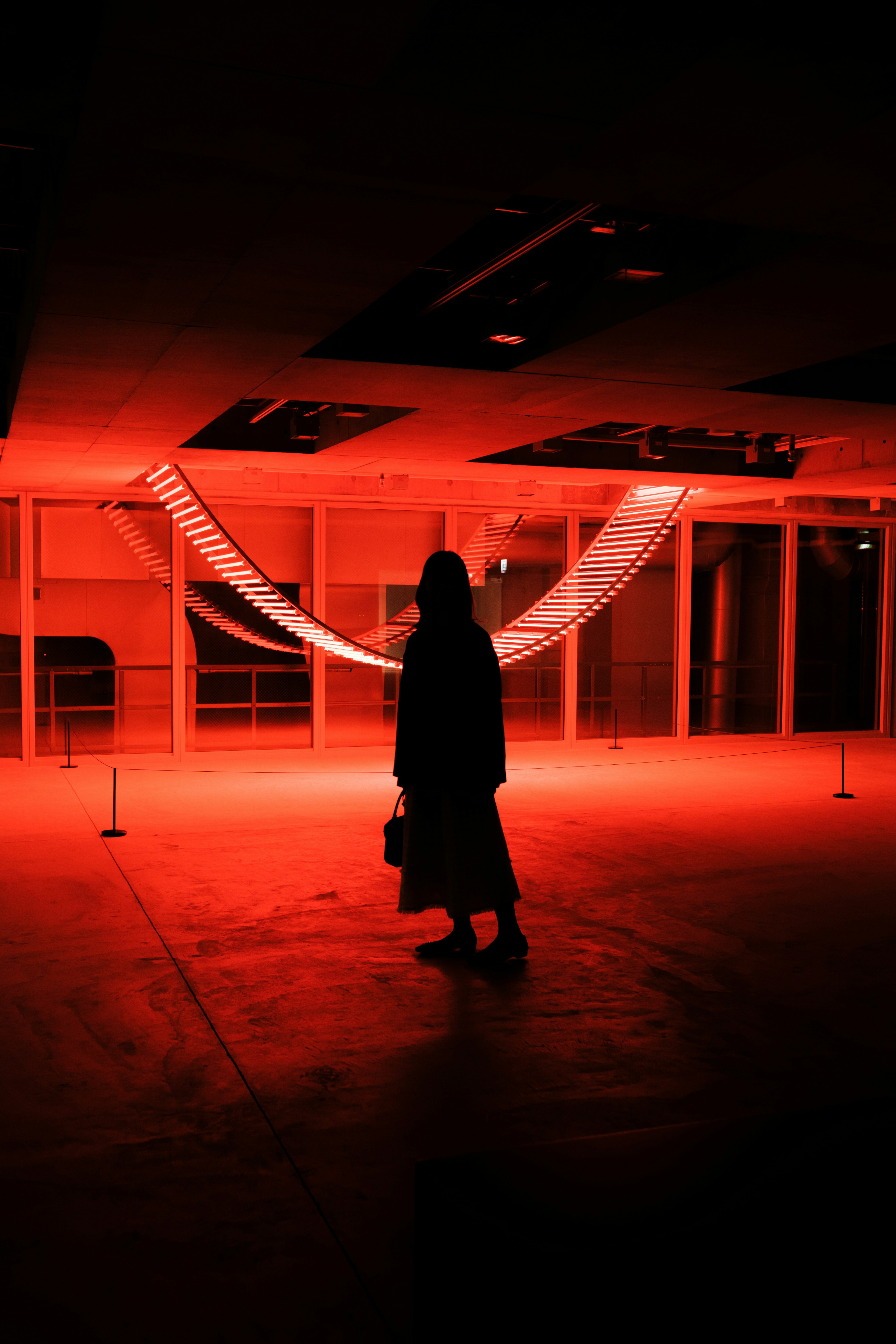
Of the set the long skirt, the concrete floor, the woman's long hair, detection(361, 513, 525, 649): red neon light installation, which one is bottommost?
the concrete floor

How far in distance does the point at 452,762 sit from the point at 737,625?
1098 cm

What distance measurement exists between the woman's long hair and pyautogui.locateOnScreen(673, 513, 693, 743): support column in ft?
30.3

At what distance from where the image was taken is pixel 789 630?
549 inches

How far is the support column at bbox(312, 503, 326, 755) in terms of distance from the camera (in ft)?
39.9

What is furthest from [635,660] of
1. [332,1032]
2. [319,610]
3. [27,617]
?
[332,1032]

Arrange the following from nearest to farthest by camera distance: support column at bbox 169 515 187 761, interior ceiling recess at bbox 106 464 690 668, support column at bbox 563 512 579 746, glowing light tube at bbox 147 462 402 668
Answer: glowing light tube at bbox 147 462 402 668 → interior ceiling recess at bbox 106 464 690 668 → support column at bbox 169 515 187 761 → support column at bbox 563 512 579 746

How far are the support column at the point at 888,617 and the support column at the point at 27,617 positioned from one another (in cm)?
1079

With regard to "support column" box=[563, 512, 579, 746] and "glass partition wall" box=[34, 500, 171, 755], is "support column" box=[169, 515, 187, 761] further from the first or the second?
"support column" box=[563, 512, 579, 746]

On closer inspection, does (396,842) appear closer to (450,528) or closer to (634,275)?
(634,275)

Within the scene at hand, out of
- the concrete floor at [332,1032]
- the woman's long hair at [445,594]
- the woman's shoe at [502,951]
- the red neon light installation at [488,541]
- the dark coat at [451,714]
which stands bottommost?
the concrete floor at [332,1032]

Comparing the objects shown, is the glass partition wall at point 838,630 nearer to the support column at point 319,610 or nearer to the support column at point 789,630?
the support column at point 789,630

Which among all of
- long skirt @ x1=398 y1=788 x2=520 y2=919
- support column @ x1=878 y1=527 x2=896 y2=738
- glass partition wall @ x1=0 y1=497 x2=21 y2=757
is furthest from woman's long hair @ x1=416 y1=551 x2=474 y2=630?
support column @ x1=878 y1=527 x2=896 y2=738

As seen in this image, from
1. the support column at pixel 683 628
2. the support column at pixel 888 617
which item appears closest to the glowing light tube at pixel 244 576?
the support column at pixel 683 628

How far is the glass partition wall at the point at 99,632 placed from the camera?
11406mm
